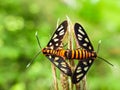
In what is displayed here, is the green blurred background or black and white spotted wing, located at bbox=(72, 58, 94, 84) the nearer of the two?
black and white spotted wing, located at bbox=(72, 58, 94, 84)

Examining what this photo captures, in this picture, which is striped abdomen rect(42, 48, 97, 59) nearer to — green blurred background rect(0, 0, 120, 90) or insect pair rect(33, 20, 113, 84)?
insect pair rect(33, 20, 113, 84)

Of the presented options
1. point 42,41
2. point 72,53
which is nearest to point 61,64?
point 72,53

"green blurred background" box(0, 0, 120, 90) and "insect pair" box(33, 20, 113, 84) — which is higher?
"insect pair" box(33, 20, 113, 84)

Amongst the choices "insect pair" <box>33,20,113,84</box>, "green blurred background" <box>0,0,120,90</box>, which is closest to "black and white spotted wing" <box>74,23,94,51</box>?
"insect pair" <box>33,20,113,84</box>

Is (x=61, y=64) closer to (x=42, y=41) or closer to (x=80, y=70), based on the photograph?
(x=80, y=70)

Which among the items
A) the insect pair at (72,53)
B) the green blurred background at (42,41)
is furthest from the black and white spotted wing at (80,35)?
the green blurred background at (42,41)

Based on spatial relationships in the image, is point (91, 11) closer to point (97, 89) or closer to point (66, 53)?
point (97, 89)
